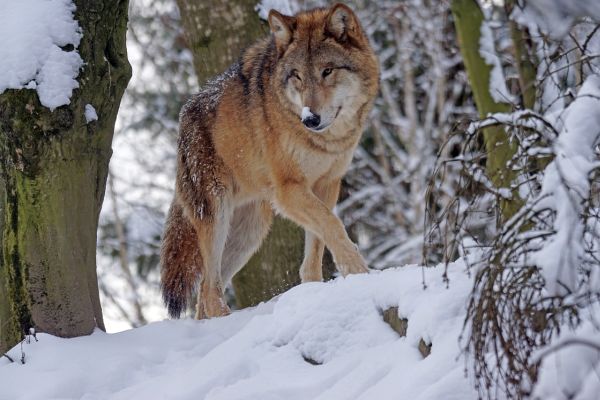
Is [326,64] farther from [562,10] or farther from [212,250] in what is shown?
[562,10]

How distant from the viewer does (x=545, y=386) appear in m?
2.81

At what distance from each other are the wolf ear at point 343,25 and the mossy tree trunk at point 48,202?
173cm

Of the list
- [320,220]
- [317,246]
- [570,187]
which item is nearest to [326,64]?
[320,220]

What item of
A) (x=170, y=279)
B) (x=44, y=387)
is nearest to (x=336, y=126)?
(x=170, y=279)

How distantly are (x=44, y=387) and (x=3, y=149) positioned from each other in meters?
1.42

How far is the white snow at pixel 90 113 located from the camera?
5.51 m

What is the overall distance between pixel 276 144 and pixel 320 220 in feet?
2.17

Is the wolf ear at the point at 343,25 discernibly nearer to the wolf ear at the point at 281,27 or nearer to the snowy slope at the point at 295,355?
the wolf ear at the point at 281,27

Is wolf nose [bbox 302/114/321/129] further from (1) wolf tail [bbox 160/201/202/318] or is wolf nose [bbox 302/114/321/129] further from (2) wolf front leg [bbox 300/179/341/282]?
(1) wolf tail [bbox 160/201/202/318]

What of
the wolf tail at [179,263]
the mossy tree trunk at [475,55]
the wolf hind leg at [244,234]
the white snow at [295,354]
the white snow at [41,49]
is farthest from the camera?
the mossy tree trunk at [475,55]

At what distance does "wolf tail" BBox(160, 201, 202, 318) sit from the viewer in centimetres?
685

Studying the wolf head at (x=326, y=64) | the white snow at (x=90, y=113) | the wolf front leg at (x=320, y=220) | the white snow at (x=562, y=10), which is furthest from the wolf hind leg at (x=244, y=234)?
the white snow at (x=562, y=10)

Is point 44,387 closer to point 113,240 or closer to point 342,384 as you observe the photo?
point 342,384

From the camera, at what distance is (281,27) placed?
21.9 feet
